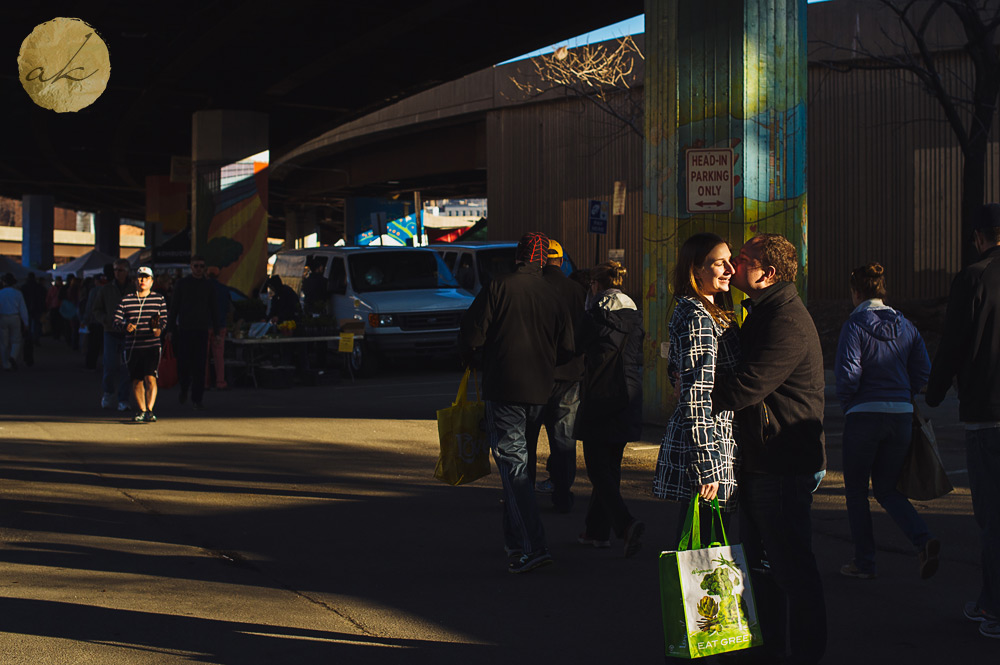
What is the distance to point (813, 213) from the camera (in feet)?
93.9

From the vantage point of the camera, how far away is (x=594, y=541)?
716cm

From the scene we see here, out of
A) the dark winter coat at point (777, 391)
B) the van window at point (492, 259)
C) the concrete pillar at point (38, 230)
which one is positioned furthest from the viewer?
the concrete pillar at point (38, 230)

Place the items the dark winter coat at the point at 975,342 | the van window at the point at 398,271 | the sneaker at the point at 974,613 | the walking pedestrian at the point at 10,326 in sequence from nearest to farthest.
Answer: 1. the dark winter coat at the point at 975,342
2. the sneaker at the point at 974,613
3. the van window at the point at 398,271
4. the walking pedestrian at the point at 10,326

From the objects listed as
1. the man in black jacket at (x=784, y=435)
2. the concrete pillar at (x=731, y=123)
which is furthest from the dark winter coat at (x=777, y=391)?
the concrete pillar at (x=731, y=123)

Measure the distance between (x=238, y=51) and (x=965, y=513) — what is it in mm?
17975

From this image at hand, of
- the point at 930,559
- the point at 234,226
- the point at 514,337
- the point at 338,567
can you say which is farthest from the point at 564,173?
the point at 930,559

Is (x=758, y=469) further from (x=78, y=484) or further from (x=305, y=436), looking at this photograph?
(x=305, y=436)

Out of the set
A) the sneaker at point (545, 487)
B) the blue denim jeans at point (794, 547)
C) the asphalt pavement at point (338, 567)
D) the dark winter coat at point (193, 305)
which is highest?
the dark winter coat at point (193, 305)

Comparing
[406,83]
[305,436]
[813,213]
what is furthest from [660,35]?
[813,213]

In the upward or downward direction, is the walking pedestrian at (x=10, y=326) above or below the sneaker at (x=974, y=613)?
above

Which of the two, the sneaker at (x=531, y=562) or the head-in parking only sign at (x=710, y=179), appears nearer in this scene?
the sneaker at (x=531, y=562)

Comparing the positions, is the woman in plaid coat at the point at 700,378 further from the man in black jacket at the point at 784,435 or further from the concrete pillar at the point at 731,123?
the concrete pillar at the point at 731,123

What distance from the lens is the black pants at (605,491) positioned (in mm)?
6848

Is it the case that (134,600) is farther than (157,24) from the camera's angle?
No
